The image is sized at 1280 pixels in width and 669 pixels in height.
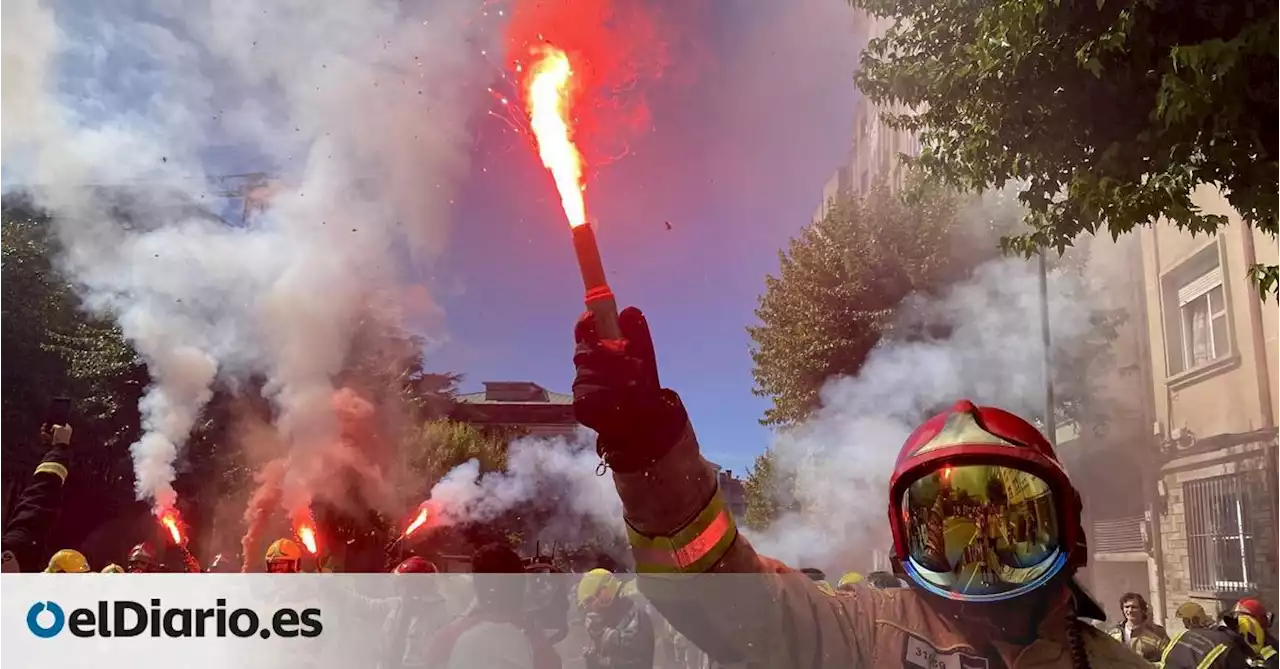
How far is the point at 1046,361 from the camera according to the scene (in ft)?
8.57

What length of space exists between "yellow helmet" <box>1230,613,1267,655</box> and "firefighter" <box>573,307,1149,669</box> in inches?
57.7

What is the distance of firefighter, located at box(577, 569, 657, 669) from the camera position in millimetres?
2543

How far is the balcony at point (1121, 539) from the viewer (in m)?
2.46

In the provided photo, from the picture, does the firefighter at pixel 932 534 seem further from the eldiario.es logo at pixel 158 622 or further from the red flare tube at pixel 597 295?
the eldiario.es logo at pixel 158 622

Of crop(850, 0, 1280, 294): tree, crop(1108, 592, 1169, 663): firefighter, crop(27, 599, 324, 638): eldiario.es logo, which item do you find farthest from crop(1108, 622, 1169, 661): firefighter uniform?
crop(27, 599, 324, 638): eldiario.es logo

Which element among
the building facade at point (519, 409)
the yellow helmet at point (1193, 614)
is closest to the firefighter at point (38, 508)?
the building facade at point (519, 409)

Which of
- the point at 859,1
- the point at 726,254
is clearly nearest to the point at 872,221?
the point at 726,254

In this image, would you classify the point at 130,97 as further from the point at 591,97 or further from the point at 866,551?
the point at 866,551

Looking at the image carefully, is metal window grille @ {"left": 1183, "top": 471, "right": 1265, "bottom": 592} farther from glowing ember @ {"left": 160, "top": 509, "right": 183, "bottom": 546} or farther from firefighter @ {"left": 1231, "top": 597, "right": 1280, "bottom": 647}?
glowing ember @ {"left": 160, "top": 509, "right": 183, "bottom": 546}

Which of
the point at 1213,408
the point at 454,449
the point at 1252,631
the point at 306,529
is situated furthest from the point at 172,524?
the point at 1252,631

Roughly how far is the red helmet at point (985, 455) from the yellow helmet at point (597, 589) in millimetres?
1043

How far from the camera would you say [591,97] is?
2.79 m

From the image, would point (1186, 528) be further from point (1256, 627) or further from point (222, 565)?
point (222, 565)

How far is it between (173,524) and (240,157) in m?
1.11
